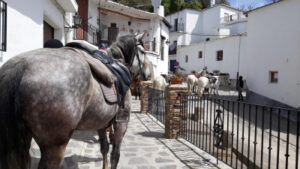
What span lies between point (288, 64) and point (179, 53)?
67.9 feet

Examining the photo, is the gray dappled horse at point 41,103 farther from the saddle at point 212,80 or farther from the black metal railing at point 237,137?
the saddle at point 212,80

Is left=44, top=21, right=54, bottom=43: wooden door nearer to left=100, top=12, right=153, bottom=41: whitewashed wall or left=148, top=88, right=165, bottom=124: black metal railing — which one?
left=148, top=88, right=165, bottom=124: black metal railing

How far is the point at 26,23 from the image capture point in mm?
4457

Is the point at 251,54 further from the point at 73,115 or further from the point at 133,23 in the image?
the point at 73,115

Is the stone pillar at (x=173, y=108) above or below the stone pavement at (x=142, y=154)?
above

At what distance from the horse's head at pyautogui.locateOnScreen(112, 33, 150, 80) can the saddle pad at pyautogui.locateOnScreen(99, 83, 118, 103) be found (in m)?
Result: 1.05

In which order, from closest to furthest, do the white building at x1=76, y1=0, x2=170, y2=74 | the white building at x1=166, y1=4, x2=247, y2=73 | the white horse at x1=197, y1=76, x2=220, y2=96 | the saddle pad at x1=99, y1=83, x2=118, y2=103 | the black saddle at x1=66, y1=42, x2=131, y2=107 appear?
the saddle pad at x1=99, y1=83, x2=118, y2=103 → the black saddle at x1=66, y1=42, x2=131, y2=107 → the white horse at x1=197, y1=76, x2=220, y2=96 → the white building at x1=76, y1=0, x2=170, y2=74 → the white building at x1=166, y1=4, x2=247, y2=73

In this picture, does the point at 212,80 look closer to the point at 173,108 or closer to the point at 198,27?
the point at 173,108

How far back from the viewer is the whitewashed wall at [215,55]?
2388cm

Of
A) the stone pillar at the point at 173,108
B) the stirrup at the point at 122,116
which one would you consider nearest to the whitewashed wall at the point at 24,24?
the stirrup at the point at 122,116

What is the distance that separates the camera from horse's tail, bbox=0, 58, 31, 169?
1.52 metres

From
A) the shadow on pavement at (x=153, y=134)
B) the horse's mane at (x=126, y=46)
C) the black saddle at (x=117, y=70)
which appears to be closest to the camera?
the black saddle at (x=117, y=70)

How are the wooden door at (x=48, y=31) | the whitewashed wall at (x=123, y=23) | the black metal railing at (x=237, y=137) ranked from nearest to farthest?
1. the black metal railing at (x=237, y=137)
2. the wooden door at (x=48, y=31)
3. the whitewashed wall at (x=123, y=23)

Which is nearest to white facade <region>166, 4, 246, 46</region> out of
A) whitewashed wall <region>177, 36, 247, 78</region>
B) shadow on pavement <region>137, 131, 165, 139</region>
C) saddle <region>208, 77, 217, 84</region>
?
whitewashed wall <region>177, 36, 247, 78</region>
